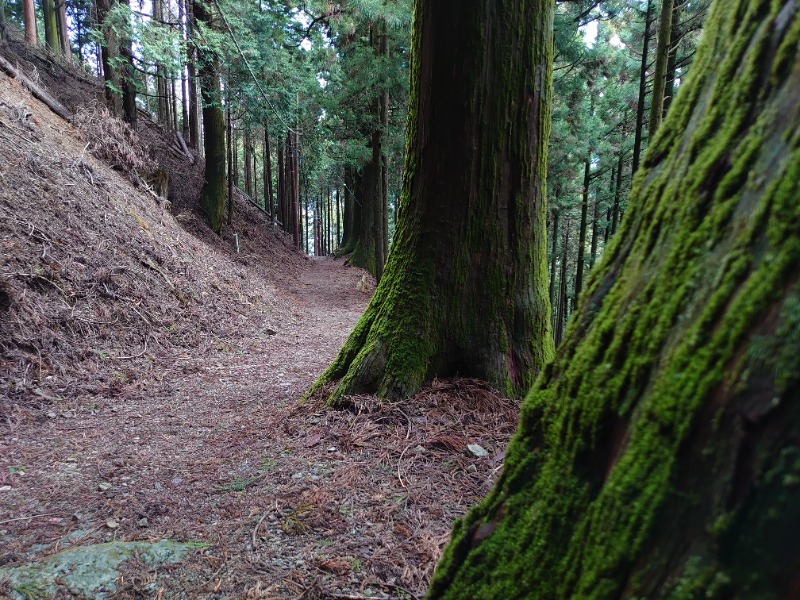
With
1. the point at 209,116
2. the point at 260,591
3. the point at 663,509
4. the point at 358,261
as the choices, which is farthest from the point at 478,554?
the point at 358,261

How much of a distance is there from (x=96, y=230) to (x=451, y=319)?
5952 millimetres

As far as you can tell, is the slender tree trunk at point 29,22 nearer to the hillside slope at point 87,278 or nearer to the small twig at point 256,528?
the hillside slope at point 87,278

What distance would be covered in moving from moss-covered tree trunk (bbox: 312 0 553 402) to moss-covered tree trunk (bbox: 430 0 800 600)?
2.31 meters

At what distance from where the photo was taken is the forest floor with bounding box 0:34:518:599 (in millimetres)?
2143

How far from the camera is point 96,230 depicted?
691 centimetres

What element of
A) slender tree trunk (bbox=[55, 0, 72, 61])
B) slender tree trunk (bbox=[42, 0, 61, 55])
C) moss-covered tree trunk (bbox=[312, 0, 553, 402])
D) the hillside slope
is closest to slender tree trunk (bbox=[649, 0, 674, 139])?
moss-covered tree trunk (bbox=[312, 0, 553, 402])

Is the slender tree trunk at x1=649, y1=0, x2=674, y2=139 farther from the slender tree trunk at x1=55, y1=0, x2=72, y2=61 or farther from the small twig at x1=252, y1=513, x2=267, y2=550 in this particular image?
the slender tree trunk at x1=55, y1=0, x2=72, y2=61

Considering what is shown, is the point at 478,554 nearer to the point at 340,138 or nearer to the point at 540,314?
the point at 540,314

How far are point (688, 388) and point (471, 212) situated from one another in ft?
9.70

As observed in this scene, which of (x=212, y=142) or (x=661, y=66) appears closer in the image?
(x=661, y=66)

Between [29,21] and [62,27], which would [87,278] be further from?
[62,27]

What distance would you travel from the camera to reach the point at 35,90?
9672mm

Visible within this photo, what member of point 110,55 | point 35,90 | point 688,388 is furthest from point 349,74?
point 688,388

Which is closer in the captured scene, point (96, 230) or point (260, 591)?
→ point (260, 591)
